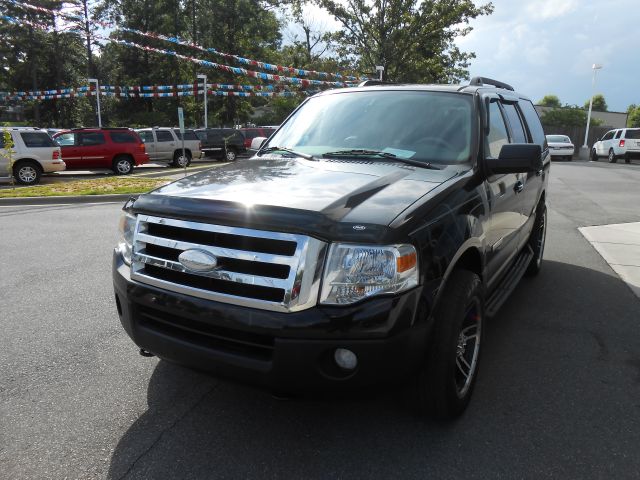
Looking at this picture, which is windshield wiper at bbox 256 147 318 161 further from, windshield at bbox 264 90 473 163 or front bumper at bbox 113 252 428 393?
front bumper at bbox 113 252 428 393

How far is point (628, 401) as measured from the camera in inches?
120

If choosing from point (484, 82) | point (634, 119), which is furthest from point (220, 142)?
point (634, 119)

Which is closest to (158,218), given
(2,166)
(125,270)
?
(125,270)

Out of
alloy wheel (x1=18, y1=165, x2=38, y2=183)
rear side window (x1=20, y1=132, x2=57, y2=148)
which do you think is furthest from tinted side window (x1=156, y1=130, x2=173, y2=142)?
alloy wheel (x1=18, y1=165, x2=38, y2=183)

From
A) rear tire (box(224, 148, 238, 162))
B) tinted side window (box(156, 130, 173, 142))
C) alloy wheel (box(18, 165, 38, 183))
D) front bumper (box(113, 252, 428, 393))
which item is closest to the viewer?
front bumper (box(113, 252, 428, 393))

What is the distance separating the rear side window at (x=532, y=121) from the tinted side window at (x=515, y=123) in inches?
13.1

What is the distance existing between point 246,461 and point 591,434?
6.03 ft

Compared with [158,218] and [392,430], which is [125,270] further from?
[392,430]

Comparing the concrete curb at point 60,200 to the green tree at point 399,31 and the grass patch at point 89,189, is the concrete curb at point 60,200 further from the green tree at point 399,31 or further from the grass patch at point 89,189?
the green tree at point 399,31

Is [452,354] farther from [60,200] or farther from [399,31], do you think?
[399,31]

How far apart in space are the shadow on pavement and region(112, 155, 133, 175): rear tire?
16.5 metres

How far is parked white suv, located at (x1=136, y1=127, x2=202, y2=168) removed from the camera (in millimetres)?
20938

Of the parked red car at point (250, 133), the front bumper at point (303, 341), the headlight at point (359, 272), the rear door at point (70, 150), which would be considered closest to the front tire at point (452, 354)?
the front bumper at point (303, 341)

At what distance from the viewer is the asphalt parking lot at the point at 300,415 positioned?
2402 mm
